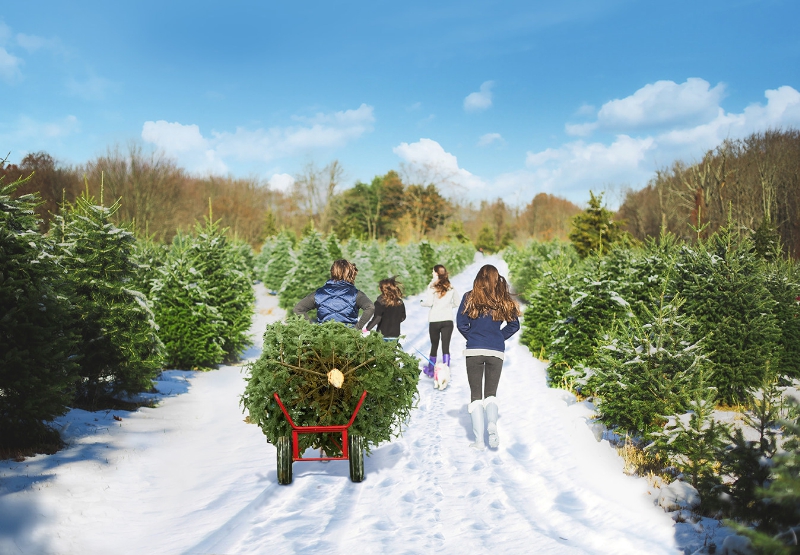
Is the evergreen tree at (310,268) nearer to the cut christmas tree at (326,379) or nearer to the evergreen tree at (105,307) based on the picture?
the evergreen tree at (105,307)

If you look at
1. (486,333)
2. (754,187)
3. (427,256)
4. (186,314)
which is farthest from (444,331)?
(754,187)

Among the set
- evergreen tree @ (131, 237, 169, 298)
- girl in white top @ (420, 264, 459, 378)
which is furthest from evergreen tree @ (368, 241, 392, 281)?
girl in white top @ (420, 264, 459, 378)

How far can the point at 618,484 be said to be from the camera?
5.09 m

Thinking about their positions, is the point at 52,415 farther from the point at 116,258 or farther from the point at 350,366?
the point at 350,366

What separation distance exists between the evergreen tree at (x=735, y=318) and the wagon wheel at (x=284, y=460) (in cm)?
Result: 650

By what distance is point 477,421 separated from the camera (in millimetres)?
6082

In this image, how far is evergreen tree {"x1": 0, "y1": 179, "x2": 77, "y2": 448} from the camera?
5.20 meters

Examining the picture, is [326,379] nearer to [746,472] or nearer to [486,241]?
[746,472]

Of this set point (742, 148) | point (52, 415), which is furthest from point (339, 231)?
point (52, 415)

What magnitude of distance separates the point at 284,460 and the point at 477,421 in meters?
2.24

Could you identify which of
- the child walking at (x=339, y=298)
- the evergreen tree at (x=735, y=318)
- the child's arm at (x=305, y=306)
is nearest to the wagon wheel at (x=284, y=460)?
the child's arm at (x=305, y=306)

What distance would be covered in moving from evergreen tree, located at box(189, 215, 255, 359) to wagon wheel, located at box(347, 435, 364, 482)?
6.76 meters

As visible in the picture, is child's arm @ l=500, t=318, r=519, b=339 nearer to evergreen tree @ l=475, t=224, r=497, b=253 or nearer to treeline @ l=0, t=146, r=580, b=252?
treeline @ l=0, t=146, r=580, b=252

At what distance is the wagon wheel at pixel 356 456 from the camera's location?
494cm
